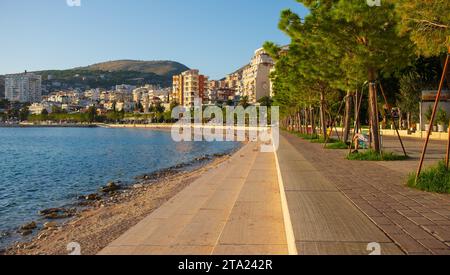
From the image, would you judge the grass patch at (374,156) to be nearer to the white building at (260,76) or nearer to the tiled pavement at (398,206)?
the tiled pavement at (398,206)

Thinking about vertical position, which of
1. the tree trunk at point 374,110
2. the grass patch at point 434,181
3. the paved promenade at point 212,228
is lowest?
the paved promenade at point 212,228

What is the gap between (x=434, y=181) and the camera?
895 cm

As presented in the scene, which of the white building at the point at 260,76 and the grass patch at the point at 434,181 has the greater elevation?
the white building at the point at 260,76

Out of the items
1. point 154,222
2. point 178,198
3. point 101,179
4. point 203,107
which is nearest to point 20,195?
point 101,179

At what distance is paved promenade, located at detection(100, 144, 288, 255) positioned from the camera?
6.16 metres

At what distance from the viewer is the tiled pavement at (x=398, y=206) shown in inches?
204

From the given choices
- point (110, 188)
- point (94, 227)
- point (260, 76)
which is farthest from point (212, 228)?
point (260, 76)

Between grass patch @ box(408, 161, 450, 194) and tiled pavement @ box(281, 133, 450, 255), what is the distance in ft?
0.86

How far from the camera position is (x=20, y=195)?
1878 cm

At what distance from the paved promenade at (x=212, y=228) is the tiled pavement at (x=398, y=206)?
1473 millimetres

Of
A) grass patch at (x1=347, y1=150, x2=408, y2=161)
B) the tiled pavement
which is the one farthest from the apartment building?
the tiled pavement

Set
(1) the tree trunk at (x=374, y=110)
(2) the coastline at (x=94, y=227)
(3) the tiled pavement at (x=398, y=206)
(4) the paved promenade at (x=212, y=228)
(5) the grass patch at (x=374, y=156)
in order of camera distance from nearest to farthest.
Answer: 1. (3) the tiled pavement at (x=398, y=206)
2. (4) the paved promenade at (x=212, y=228)
3. (2) the coastline at (x=94, y=227)
4. (5) the grass patch at (x=374, y=156)
5. (1) the tree trunk at (x=374, y=110)

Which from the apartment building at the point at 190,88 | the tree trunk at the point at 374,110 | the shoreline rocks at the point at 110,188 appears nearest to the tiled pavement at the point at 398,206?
the tree trunk at the point at 374,110
